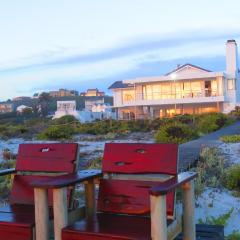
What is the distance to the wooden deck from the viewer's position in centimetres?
427

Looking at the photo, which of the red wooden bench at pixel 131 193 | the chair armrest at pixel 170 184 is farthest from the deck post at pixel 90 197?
the chair armrest at pixel 170 184

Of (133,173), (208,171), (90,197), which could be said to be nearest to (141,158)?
(133,173)

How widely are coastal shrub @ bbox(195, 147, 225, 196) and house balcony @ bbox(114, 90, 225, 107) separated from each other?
104 feet

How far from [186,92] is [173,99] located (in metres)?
1.61

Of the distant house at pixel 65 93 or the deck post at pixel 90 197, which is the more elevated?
the distant house at pixel 65 93

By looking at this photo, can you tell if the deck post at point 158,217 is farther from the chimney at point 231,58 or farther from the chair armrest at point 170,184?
the chimney at point 231,58

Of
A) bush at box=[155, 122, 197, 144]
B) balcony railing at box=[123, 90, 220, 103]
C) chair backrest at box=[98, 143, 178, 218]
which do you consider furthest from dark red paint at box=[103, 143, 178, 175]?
balcony railing at box=[123, 90, 220, 103]

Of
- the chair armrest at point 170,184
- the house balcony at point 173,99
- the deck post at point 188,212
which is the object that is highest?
the house balcony at point 173,99

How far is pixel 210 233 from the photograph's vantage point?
437 cm

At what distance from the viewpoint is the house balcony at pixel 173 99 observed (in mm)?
42062

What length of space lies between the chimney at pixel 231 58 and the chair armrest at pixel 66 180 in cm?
4174

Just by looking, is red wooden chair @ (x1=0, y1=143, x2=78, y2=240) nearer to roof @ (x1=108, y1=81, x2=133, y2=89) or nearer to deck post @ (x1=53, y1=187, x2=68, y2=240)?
deck post @ (x1=53, y1=187, x2=68, y2=240)

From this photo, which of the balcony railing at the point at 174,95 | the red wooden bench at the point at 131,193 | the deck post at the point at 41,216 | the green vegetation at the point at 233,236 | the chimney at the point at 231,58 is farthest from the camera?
the chimney at the point at 231,58

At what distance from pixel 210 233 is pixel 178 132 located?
13.2 m
